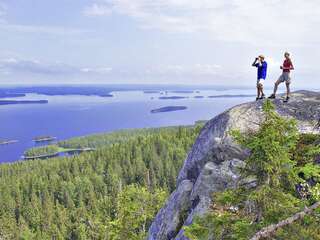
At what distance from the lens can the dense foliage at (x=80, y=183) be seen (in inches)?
4296

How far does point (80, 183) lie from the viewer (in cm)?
14050

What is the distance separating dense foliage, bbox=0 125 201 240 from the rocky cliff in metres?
70.3

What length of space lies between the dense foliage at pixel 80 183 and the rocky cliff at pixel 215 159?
231ft

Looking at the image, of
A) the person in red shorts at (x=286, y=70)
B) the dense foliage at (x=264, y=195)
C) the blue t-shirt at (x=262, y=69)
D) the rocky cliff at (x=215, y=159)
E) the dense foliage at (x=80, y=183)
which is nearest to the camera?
the dense foliage at (x=264, y=195)

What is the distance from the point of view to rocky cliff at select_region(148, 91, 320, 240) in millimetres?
21062

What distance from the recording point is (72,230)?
108m

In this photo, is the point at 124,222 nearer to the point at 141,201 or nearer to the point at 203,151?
the point at 141,201

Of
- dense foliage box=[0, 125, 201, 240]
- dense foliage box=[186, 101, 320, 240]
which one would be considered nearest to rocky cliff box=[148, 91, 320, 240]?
dense foliage box=[186, 101, 320, 240]

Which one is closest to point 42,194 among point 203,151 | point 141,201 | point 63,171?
point 63,171

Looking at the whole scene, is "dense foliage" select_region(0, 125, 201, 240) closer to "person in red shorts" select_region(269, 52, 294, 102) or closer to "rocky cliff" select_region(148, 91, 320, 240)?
"rocky cliff" select_region(148, 91, 320, 240)

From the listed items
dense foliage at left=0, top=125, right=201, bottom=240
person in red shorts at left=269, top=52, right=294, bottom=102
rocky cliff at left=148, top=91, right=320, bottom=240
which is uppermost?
person in red shorts at left=269, top=52, right=294, bottom=102

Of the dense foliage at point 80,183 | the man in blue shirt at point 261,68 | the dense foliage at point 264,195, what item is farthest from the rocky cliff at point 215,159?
the dense foliage at point 80,183

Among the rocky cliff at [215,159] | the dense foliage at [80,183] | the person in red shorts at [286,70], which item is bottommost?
the dense foliage at [80,183]

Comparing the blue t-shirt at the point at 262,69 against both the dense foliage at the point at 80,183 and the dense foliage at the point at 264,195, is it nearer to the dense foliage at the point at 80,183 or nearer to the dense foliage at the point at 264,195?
the dense foliage at the point at 264,195
